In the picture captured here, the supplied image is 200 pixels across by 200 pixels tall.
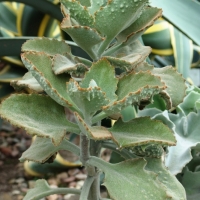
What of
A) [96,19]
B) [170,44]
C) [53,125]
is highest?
[96,19]

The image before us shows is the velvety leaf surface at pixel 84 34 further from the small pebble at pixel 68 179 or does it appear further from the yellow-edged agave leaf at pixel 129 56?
the small pebble at pixel 68 179

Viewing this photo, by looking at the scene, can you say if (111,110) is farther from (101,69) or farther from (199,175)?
(199,175)

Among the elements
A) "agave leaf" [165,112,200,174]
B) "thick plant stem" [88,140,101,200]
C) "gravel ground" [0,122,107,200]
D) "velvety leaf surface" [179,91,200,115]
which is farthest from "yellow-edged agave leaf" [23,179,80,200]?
"gravel ground" [0,122,107,200]

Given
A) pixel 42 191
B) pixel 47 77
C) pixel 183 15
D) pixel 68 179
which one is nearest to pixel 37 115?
pixel 47 77

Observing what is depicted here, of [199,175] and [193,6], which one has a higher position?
[193,6]

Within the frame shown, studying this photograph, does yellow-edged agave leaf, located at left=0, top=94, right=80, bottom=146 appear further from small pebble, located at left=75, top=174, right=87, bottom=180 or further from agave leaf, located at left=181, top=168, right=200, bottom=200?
small pebble, located at left=75, top=174, right=87, bottom=180

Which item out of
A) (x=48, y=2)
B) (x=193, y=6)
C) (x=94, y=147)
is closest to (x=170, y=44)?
(x=48, y=2)

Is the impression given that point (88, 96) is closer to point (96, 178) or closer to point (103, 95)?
point (103, 95)
